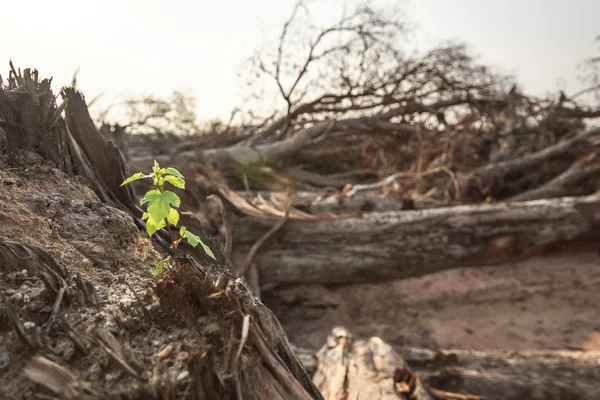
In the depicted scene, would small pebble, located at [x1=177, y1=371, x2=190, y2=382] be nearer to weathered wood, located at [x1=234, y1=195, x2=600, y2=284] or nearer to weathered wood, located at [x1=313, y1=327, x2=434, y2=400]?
weathered wood, located at [x1=313, y1=327, x2=434, y2=400]

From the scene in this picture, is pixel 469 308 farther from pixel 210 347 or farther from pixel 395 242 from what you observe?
pixel 210 347

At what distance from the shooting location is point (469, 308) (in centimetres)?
459

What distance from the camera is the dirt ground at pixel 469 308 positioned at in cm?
407

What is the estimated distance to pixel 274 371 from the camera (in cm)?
99

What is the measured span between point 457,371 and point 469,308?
1.89 m

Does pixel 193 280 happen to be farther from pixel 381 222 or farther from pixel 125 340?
pixel 381 222

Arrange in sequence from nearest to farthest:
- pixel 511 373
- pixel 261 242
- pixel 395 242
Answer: pixel 511 373, pixel 261 242, pixel 395 242

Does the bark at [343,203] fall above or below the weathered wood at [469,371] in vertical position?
above

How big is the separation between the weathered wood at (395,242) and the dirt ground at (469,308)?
1.25ft

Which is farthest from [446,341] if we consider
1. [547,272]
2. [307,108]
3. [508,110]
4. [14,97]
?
[508,110]

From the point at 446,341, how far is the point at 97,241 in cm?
350

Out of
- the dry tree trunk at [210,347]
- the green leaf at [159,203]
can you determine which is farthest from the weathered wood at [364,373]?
the green leaf at [159,203]

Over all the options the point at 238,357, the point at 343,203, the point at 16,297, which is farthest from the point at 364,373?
the point at 343,203

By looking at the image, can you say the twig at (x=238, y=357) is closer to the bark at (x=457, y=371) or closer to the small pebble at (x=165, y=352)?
the small pebble at (x=165, y=352)
